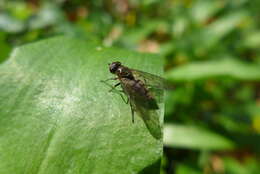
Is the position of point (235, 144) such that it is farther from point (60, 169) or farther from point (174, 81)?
point (60, 169)

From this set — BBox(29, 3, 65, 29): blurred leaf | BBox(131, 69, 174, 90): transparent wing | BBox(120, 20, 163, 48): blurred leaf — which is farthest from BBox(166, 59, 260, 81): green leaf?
BBox(131, 69, 174, 90): transparent wing

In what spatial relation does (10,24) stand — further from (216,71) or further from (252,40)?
(252,40)

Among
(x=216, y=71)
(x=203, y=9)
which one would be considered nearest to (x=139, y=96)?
(x=216, y=71)

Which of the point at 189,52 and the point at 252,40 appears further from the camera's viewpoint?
the point at 252,40

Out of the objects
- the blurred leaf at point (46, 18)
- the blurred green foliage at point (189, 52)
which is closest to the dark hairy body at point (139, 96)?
the blurred green foliage at point (189, 52)

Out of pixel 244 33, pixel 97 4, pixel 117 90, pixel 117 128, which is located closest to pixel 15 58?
pixel 117 90

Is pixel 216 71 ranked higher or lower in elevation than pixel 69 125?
higher

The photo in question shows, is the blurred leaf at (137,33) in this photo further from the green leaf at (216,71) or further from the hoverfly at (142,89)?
the hoverfly at (142,89)
